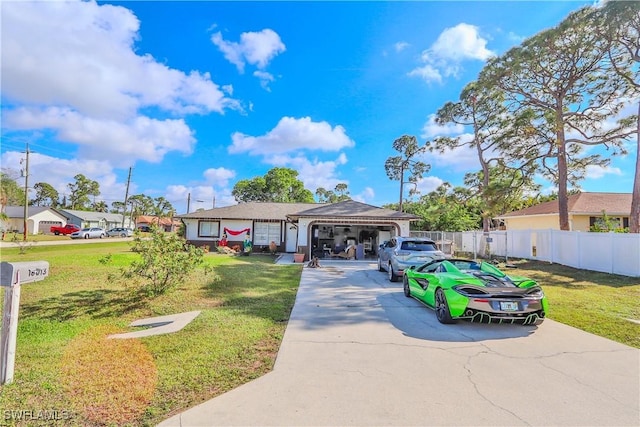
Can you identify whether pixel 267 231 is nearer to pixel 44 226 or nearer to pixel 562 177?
pixel 562 177

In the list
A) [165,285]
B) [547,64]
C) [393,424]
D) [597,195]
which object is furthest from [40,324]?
[597,195]

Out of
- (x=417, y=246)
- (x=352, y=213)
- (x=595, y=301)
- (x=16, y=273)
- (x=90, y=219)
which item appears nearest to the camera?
(x=16, y=273)

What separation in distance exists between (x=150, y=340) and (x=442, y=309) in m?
5.08

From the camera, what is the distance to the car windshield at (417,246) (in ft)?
36.8

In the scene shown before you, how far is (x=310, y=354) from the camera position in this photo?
4.71m

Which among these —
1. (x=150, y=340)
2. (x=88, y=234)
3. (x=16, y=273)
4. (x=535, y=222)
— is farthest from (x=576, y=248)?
(x=88, y=234)

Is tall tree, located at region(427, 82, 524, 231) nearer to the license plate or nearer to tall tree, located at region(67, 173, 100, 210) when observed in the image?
the license plate

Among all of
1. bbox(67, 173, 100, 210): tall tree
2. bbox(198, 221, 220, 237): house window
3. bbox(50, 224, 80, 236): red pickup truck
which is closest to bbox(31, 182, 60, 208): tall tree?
bbox(67, 173, 100, 210): tall tree

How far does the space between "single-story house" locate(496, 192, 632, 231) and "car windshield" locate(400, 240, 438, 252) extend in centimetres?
1698

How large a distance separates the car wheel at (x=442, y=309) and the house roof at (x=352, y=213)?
12032 millimetres

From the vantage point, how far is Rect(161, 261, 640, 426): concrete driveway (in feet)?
10.2

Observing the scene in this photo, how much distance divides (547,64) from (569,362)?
19035mm

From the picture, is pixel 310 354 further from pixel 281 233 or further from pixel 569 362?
pixel 281 233

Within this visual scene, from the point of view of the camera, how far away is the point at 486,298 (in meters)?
5.85
